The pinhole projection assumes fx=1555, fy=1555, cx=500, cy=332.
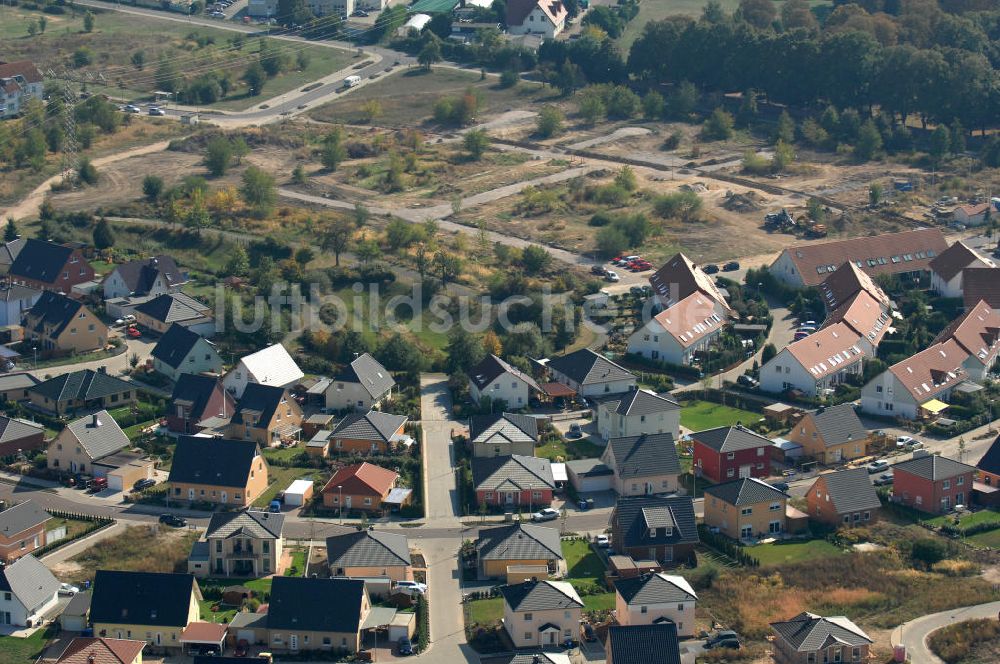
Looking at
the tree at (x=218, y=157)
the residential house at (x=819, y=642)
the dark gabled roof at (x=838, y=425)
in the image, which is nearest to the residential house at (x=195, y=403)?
the dark gabled roof at (x=838, y=425)

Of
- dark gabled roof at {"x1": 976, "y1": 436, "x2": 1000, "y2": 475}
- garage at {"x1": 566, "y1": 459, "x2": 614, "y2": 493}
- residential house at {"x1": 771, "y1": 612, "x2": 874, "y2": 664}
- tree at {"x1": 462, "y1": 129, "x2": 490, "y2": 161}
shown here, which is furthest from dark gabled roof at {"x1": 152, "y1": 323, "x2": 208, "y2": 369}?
tree at {"x1": 462, "y1": 129, "x2": 490, "y2": 161}

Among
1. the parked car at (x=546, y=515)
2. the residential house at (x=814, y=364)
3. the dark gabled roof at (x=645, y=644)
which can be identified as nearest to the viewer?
the dark gabled roof at (x=645, y=644)

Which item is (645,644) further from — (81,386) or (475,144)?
(475,144)

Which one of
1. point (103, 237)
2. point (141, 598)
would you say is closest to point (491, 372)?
point (141, 598)

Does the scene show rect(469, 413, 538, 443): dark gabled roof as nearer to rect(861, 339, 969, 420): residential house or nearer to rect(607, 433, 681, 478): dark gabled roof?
rect(607, 433, 681, 478): dark gabled roof

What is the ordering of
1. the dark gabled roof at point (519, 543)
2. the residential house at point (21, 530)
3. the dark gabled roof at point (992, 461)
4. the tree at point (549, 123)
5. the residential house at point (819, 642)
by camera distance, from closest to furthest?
the residential house at point (819, 642), the dark gabled roof at point (519, 543), the residential house at point (21, 530), the dark gabled roof at point (992, 461), the tree at point (549, 123)

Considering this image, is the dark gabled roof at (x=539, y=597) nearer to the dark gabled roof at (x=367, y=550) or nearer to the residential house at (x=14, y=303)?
the dark gabled roof at (x=367, y=550)
